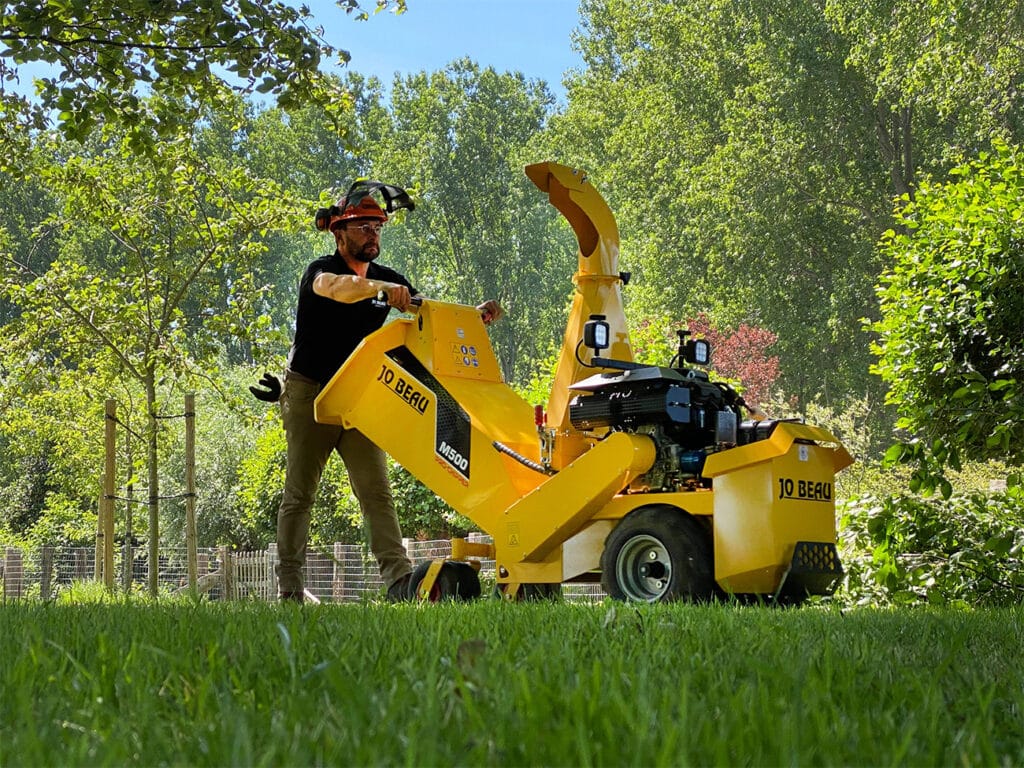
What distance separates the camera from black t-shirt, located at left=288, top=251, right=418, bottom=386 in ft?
25.1

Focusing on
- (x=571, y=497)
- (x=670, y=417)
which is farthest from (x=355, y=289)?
(x=670, y=417)

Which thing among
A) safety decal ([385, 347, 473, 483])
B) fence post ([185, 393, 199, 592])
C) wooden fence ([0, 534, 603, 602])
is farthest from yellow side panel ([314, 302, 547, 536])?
fence post ([185, 393, 199, 592])

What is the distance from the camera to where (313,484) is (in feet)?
25.2

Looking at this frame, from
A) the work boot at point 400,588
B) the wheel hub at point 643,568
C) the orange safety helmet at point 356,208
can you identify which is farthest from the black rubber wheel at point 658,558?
the orange safety helmet at point 356,208

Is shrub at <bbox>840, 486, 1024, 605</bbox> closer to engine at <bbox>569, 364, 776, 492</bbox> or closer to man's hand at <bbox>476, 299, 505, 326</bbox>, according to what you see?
engine at <bbox>569, 364, 776, 492</bbox>

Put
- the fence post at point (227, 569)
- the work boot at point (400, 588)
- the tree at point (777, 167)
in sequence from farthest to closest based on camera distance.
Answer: the tree at point (777, 167)
the fence post at point (227, 569)
the work boot at point (400, 588)

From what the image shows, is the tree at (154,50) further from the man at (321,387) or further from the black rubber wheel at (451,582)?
the black rubber wheel at (451,582)

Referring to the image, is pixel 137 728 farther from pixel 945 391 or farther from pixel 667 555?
pixel 945 391

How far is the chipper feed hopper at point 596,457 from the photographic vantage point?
6086 mm

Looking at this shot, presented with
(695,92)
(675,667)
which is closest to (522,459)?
(675,667)

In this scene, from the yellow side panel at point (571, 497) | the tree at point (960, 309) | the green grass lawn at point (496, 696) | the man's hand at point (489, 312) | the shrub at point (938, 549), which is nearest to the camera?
the green grass lawn at point (496, 696)

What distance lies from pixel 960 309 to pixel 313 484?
4401 millimetres

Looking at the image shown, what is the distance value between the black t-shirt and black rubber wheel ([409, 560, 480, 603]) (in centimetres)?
144

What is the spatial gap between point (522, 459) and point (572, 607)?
8.41 ft
